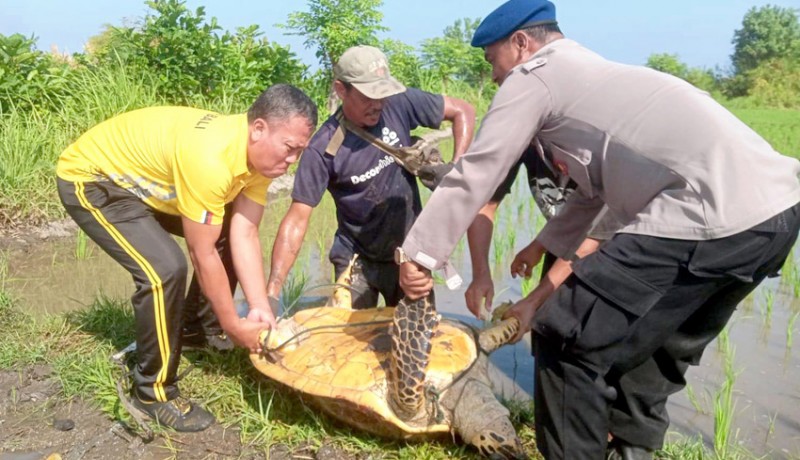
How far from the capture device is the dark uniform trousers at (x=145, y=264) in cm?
302

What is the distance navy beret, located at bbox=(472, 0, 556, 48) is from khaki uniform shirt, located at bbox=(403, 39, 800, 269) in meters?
0.14

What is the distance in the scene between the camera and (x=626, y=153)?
220cm

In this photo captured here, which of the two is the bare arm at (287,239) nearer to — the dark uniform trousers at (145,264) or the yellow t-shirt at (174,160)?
the yellow t-shirt at (174,160)

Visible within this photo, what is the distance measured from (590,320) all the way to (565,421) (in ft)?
1.28

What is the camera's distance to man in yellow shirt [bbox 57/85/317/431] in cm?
278

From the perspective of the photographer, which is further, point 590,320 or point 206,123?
point 206,123

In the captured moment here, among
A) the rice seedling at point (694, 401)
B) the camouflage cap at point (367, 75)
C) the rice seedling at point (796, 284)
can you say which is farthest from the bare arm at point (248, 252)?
the rice seedling at point (796, 284)

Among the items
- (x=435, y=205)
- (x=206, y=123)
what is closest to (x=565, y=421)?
(x=435, y=205)

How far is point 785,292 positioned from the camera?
4.98 meters

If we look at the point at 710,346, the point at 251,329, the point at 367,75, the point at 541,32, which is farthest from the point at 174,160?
the point at 710,346

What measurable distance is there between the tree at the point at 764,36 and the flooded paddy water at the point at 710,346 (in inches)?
1048

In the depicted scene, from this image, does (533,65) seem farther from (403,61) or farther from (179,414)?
(403,61)

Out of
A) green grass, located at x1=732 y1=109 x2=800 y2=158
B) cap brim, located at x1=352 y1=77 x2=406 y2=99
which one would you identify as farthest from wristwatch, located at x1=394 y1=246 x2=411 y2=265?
green grass, located at x1=732 y1=109 x2=800 y2=158

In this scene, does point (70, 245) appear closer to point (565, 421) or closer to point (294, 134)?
point (294, 134)
